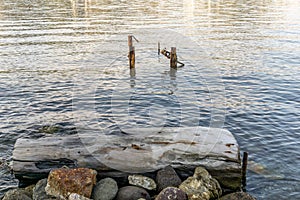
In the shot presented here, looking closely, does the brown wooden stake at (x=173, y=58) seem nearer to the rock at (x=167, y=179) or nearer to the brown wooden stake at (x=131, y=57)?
the brown wooden stake at (x=131, y=57)

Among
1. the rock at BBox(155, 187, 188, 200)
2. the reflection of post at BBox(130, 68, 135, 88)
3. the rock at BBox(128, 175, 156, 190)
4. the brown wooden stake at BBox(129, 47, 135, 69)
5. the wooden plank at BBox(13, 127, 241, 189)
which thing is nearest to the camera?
the rock at BBox(155, 187, 188, 200)

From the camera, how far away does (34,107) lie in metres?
17.5

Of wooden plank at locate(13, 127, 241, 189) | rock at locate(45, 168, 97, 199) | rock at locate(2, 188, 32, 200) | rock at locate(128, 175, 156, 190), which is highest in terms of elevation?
wooden plank at locate(13, 127, 241, 189)

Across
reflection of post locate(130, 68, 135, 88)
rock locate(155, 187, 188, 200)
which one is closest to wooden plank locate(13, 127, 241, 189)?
rock locate(155, 187, 188, 200)

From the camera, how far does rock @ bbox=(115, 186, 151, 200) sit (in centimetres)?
887

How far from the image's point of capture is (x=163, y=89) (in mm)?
20797

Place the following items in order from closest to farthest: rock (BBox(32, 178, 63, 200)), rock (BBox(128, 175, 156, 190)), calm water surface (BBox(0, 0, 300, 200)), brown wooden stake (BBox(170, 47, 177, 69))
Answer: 1. rock (BBox(32, 178, 63, 200))
2. rock (BBox(128, 175, 156, 190))
3. calm water surface (BBox(0, 0, 300, 200))
4. brown wooden stake (BBox(170, 47, 177, 69))

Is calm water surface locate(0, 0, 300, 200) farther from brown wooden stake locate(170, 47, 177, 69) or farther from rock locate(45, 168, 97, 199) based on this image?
rock locate(45, 168, 97, 199)

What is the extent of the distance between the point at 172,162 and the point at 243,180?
277 cm

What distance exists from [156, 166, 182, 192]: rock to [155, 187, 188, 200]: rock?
603mm

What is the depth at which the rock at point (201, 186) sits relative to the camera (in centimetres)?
881

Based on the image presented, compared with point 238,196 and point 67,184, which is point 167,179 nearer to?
point 238,196

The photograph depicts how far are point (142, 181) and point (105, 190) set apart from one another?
44.0 inches

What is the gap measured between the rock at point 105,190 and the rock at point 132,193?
0.17 m
